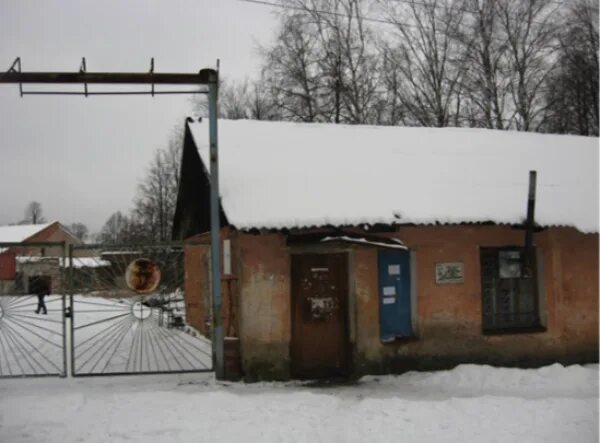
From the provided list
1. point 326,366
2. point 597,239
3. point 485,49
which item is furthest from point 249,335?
point 485,49

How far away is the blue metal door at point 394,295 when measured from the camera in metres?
8.73

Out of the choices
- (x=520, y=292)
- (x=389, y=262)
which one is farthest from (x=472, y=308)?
(x=389, y=262)

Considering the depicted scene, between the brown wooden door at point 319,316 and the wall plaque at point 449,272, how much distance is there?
5.00 ft

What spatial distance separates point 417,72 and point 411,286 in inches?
763

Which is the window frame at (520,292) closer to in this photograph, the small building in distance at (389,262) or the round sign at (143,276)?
the small building in distance at (389,262)

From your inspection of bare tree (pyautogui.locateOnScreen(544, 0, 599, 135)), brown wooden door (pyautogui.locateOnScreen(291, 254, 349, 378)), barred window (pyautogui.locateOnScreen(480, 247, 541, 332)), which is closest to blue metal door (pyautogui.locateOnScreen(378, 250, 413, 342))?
brown wooden door (pyautogui.locateOnScreen(291, 254, 349, 378))

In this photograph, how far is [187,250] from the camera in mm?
14789

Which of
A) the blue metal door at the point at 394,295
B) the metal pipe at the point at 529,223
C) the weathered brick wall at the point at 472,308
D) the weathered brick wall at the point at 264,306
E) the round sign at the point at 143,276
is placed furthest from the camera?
the blue metal door at the point at 394,295

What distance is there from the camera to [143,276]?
8.23m

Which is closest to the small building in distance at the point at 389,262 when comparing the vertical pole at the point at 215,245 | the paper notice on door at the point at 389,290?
the paper notice on door at the point at 389,290

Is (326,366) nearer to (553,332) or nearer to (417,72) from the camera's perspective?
(553,332)

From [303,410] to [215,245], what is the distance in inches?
103

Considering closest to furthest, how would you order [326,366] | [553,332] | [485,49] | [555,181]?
[326,366]
[553,332]
[555,181]
[485,49]

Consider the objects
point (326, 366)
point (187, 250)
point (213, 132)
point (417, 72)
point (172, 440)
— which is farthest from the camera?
point (417, 72)
